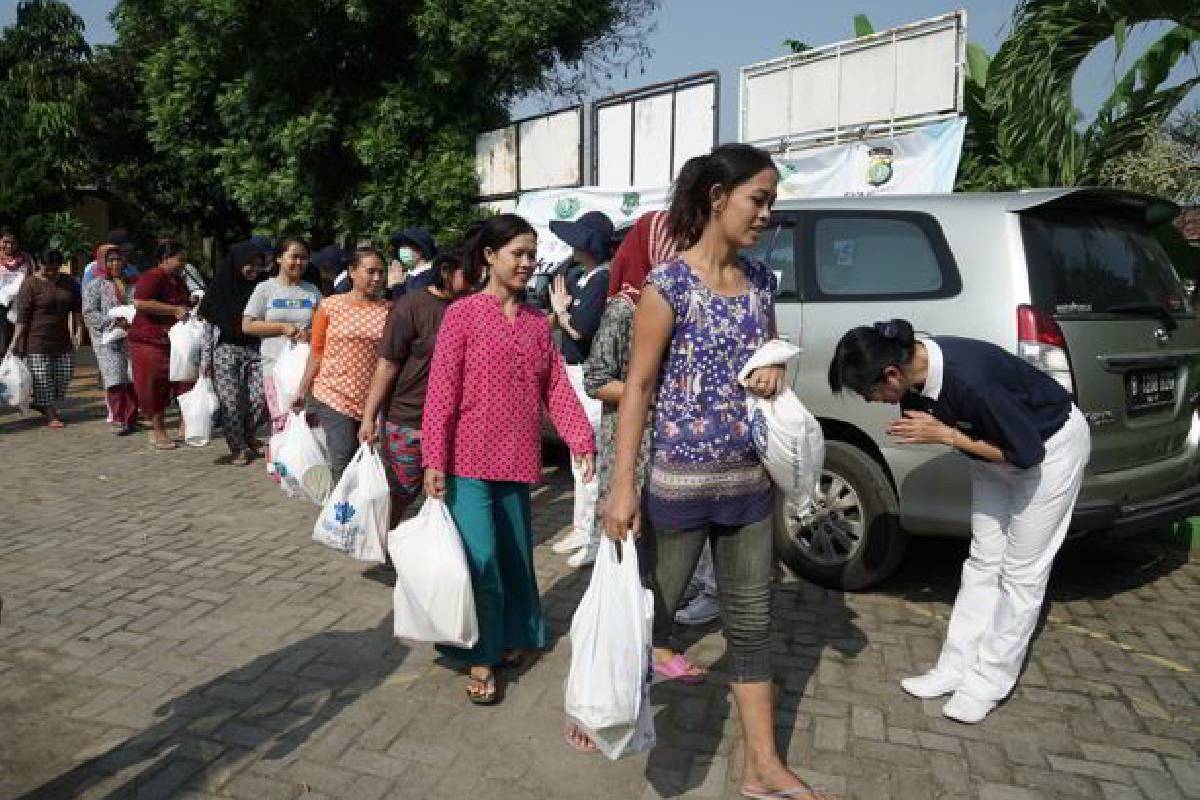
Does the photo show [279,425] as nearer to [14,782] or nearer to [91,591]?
[91,591]

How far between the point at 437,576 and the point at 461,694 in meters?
0.59

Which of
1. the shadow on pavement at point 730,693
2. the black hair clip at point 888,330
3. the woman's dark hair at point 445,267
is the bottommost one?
the shadow on pavement at point 730,693

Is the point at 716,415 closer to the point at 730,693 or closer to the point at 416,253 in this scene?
the point at 730,693

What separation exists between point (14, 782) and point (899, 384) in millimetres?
3115

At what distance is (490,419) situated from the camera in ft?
11.4

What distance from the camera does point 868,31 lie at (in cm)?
1170

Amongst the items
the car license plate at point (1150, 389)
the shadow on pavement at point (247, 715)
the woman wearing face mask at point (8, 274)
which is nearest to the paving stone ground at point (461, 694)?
the shadow on pavement at point (247, 715)

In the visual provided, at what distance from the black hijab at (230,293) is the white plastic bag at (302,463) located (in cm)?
257

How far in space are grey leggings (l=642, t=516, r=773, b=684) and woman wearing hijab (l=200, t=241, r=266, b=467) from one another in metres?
5.12

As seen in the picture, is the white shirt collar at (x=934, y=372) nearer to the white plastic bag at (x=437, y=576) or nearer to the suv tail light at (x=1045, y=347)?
the suv tail light at (x=1045, y=347)

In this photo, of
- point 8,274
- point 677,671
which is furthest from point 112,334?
point 677,671

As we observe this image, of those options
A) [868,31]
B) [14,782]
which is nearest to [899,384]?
[14,782]

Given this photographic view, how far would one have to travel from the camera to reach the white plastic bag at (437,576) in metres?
3.32

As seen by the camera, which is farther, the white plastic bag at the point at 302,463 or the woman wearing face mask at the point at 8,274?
the woman wearing face mask at the point at 8,274
